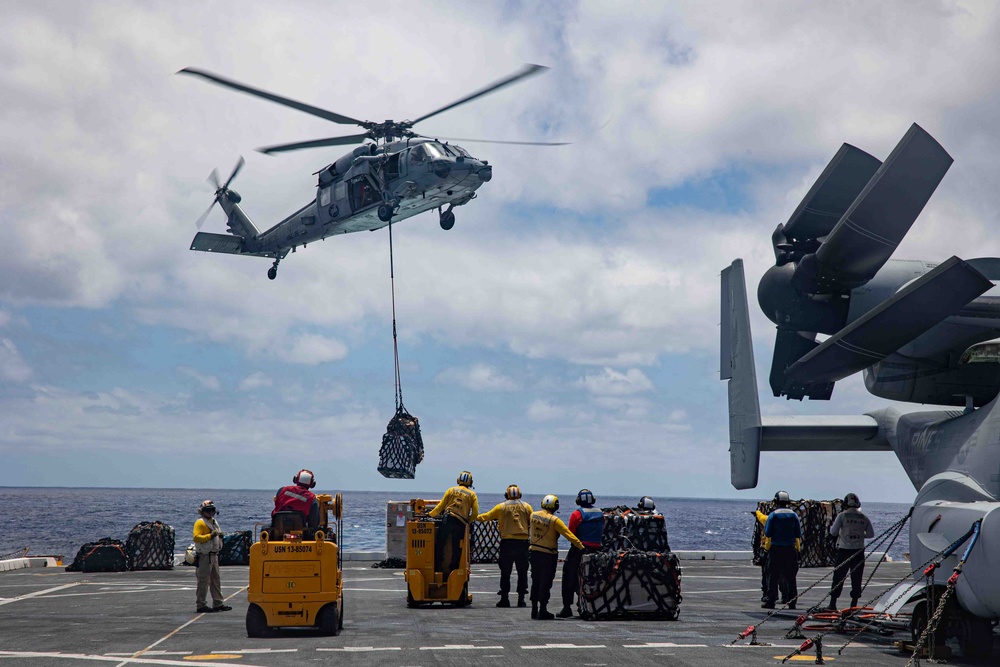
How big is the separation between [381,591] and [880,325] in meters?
10.6

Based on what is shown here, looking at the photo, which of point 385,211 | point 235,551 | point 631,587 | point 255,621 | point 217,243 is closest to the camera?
point 255,621

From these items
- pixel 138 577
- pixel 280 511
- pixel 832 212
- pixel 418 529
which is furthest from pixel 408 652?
pixel 138 577

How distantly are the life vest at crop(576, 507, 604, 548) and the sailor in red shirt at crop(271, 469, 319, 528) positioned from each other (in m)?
4.55

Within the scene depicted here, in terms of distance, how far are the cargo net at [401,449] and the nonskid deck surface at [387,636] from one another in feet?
18.5

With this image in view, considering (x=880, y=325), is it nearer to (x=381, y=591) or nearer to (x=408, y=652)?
(x=408, y=652)

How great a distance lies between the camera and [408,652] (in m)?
10.2

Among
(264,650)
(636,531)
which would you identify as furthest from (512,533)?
(264,650)

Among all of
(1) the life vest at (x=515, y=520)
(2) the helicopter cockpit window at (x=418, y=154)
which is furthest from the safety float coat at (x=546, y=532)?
(2) the helicopter cockpit window at (x=418, y=154)

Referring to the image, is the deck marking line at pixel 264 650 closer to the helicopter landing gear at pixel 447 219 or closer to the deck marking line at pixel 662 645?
the deck marking line at pixel 662 645

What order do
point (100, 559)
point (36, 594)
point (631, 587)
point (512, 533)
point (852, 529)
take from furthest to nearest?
1. point (100, 559)
2. point (36, 594)
3. point (852, 529)
4. point (512, 533)
5. point (631, 587)

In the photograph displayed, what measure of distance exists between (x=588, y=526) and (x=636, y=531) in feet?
9.34

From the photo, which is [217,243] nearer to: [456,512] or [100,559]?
[100,559]

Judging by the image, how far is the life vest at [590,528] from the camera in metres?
14.5

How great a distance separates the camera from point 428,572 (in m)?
14.6
